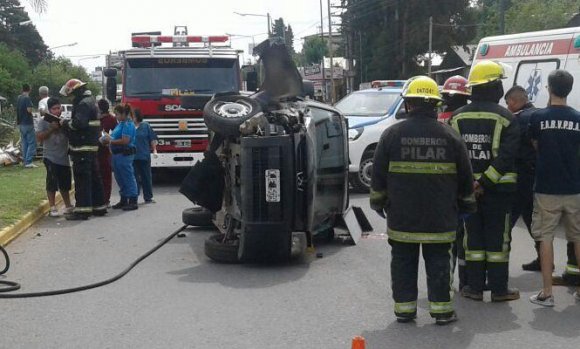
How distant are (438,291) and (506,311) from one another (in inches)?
33.0

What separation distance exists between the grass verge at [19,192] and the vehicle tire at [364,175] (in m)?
5.40

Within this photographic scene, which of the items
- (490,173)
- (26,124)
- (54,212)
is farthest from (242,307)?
(26,124)

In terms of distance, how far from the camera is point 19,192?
1363cm

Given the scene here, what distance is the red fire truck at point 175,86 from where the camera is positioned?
51.8 ft

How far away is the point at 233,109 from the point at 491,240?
3.13m

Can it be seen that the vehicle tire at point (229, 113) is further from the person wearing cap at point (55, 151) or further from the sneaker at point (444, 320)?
the person wearing cap at point (55, 151)

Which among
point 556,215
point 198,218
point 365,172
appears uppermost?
point 556,215

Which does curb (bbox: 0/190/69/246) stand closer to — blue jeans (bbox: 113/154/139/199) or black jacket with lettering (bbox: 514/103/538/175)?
blue jeans (bbox: 113/154/139/199)

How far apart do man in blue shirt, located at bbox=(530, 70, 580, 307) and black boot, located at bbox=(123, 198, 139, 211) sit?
7.68 m

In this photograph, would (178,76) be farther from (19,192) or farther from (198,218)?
(198,218)

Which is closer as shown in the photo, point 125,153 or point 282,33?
point 125,153

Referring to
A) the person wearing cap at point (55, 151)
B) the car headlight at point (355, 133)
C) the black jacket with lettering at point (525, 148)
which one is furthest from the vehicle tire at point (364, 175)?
the black jacket with lettering at point (525, 148)

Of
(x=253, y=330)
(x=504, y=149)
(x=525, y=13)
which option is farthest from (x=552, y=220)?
(x=525, y=13)

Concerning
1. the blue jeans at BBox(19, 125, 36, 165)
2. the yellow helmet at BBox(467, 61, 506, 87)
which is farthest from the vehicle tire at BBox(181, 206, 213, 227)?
the blue jeans at BBox(19, 125, 36, 165)
